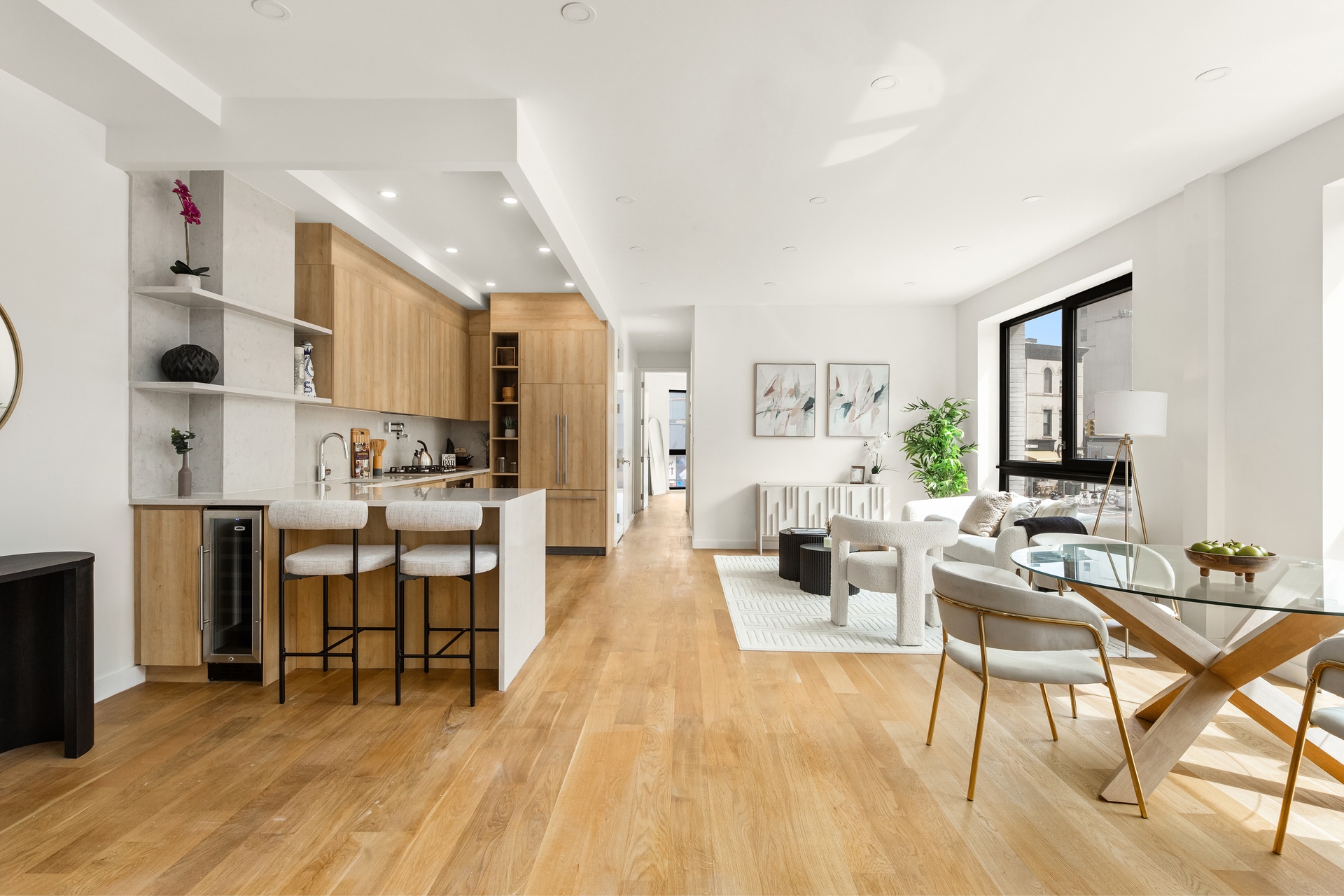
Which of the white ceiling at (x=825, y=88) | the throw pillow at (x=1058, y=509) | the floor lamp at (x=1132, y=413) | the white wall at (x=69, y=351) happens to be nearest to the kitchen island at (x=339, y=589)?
the white wall at (x=69, y=351)

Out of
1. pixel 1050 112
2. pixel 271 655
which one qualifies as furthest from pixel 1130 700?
pixel 271 655

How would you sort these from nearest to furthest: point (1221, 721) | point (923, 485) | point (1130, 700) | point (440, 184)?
1. point (1221, 721)
2. point (1130, 700)
3. point (440, 184)
4. point (923, 485)

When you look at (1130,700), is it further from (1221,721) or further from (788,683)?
(788,683)

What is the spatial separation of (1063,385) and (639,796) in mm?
4962

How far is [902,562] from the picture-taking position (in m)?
3.79

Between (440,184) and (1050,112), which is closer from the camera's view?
(1050,112)

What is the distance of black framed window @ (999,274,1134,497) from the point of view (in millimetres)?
4797

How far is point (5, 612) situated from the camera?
2395mm

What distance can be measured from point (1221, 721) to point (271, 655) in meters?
4.27

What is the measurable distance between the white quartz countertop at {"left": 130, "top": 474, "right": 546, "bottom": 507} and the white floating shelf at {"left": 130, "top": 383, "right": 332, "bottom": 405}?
506 millimetres

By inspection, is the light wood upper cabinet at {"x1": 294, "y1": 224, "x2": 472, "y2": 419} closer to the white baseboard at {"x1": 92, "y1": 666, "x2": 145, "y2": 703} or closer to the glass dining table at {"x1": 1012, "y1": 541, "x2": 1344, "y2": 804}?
the white baseboard at {"x1": 92, "y1": 666, "x2": 145, "y2": 703}

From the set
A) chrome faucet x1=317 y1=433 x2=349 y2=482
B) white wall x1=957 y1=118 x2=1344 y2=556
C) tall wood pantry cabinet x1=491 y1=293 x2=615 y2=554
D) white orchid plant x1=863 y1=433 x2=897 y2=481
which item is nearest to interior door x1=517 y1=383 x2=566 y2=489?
tall wood pantry cabinet x1=491 y1=293 x2=615 y2=554

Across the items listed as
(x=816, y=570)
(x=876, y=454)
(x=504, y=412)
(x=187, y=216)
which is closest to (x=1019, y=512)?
(x=816, y=570)

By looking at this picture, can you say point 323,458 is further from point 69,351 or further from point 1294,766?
point 1294,766
